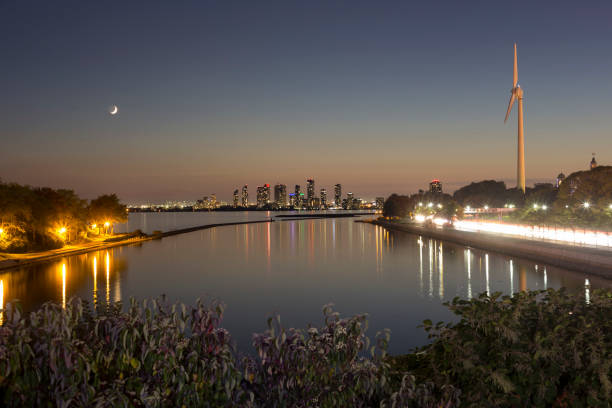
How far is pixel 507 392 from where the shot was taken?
5.23 meters

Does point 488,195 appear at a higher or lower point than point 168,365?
higher

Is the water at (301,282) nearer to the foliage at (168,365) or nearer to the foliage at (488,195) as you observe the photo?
the foliage at (168,365)

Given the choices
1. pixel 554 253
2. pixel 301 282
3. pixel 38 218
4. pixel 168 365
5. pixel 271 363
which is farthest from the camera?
pixel 38 218

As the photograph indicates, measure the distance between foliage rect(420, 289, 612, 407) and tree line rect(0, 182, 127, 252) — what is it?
195 ft

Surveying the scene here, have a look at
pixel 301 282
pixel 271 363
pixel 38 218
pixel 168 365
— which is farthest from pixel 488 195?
pixel 168 365

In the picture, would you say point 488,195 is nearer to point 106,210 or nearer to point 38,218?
point 106,210

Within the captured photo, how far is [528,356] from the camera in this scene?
5520 mm

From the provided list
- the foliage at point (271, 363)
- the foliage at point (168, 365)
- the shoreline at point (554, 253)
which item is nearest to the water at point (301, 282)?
the shoreline at point (554, 253)

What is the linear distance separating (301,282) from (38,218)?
42.2 m

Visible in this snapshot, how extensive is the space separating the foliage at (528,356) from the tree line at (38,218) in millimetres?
59381

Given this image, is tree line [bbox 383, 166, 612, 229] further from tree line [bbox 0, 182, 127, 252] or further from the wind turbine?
tree line [bbox 0, 182, 127, 252]

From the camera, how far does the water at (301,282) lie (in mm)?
26469

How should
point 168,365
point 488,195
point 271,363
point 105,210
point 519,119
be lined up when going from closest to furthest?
point 168,365
point 271,363
point 105,210
point 519,119
point 488,195

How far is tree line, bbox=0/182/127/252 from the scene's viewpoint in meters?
A: 52.8
